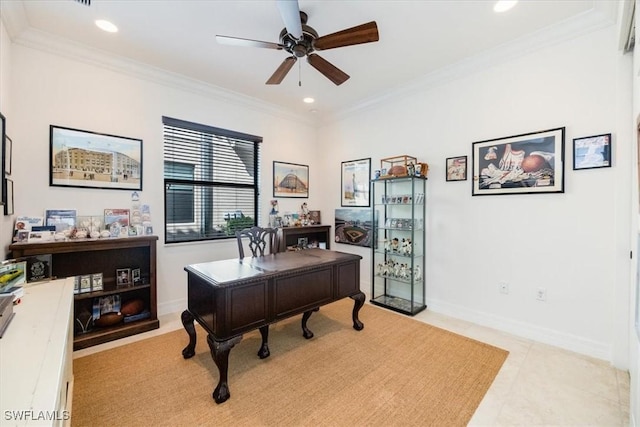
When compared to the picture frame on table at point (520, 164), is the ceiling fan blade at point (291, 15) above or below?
above

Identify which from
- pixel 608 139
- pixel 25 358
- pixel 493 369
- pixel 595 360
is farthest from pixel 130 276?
pixel 608 139

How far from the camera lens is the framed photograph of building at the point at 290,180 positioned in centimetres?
428

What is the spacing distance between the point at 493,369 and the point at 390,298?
160 centimetres

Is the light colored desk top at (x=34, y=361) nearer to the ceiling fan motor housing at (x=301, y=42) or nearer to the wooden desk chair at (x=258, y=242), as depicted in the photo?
the wooden desk chair at (x=258, y=242)

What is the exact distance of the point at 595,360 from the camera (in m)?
2.24

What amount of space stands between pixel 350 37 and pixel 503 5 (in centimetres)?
126

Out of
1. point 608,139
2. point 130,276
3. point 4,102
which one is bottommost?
point 130,276

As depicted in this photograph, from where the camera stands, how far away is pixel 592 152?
7.52 ft

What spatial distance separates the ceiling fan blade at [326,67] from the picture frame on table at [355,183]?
172cm

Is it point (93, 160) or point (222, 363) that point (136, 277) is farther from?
point (222, 363)

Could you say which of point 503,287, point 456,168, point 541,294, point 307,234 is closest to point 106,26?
point 307,234

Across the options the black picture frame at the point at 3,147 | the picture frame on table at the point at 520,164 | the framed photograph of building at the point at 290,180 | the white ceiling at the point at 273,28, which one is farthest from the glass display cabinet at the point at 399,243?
the black picture frame at the point at 3,147

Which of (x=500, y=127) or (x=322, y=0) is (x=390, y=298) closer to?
(x=500, y=127)

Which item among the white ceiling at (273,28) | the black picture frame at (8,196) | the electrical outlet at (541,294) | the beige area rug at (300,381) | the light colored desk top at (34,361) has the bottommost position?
the beige area rug at (300,381)
